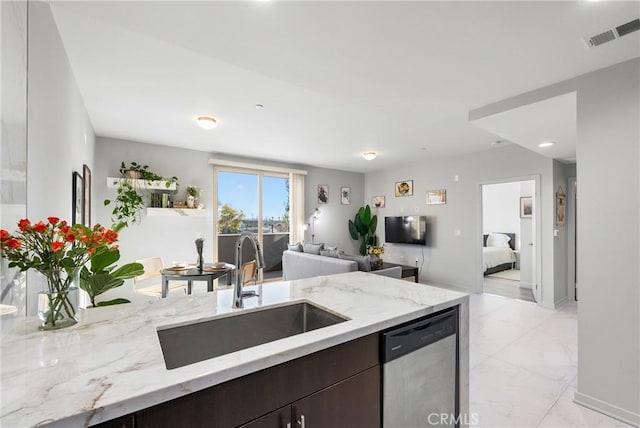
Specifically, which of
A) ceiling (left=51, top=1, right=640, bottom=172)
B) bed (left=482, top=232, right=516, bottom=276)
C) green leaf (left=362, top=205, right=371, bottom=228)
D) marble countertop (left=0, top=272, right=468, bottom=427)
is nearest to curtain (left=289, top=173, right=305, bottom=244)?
green leaf (left=362, top=205, right=371, bottom=228)

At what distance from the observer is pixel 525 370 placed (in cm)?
250

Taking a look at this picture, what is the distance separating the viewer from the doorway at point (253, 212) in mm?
5289

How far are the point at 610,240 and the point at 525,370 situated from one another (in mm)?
1299

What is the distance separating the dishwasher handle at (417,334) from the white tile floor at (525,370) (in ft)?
3.29

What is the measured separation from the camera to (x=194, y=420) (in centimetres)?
77

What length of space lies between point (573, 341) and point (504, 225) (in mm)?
4917

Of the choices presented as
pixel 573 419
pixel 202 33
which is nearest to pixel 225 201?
pixel 202 33

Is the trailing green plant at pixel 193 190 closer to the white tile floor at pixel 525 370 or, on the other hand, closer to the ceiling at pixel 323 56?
the ceiling at pixel 323 56

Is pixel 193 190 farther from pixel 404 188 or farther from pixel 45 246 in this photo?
pixel 404 188

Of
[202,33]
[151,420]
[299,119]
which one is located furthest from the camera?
[299,119]

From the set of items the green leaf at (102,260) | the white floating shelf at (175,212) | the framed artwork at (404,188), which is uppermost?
the framed artwork at (404,188)

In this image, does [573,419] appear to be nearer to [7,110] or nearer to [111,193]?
[7,110]

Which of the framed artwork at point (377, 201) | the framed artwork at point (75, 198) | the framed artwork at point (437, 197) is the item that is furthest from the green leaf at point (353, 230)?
the framed artwork at point (75, 198)

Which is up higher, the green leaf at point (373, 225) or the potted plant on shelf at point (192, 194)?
the potted plant on shelf at point (192, 194)
